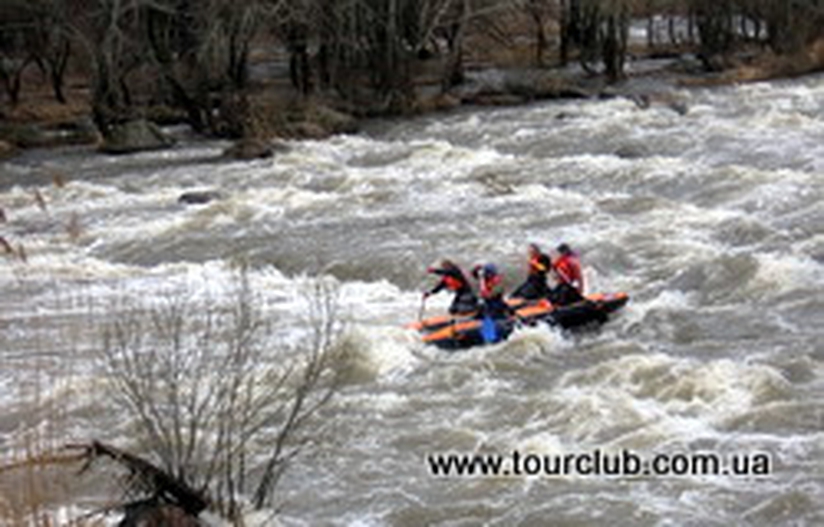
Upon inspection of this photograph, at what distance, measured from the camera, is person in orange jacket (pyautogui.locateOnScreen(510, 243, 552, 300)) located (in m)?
12.6

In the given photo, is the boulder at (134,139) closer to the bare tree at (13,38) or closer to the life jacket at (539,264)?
the bare tree at (13,38)

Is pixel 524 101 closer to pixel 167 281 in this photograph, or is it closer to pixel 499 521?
pixel 167 281

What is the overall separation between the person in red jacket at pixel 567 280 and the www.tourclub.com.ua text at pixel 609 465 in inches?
141

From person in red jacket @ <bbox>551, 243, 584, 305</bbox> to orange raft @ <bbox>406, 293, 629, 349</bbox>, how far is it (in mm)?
92

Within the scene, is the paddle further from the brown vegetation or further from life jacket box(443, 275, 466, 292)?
the brown vegetation

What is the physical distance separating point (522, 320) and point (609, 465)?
3.41m

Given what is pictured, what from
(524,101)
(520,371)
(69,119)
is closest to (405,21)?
(524,101)

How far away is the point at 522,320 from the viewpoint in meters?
11.8

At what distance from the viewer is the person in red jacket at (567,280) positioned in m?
12.2

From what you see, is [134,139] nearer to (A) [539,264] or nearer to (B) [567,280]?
(A) [539,264]

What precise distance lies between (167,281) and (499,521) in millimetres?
8219

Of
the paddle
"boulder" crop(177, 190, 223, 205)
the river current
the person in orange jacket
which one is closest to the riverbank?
the river current

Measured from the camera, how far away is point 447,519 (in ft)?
26.1

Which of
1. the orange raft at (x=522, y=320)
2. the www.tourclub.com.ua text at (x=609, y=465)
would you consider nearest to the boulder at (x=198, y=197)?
the orange raft at (x=522, y=320)
